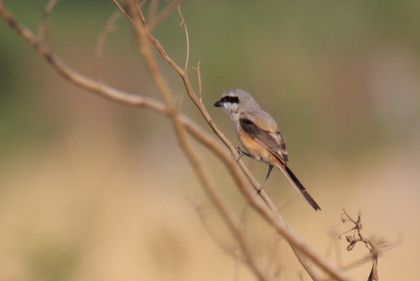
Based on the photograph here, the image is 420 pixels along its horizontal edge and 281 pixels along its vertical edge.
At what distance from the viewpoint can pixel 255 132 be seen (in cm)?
358

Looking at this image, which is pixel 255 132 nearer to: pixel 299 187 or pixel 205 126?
pixel 299 187

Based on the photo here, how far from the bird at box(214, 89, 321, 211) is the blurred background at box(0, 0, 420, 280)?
136 centimetres

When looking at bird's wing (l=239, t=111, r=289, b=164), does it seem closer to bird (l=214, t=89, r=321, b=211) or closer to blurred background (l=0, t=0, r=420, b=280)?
bird (l=214, t=89, r=321, b=211)

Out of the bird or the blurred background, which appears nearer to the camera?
the bird

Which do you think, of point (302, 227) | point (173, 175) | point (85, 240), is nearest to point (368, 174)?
point (302, 227)

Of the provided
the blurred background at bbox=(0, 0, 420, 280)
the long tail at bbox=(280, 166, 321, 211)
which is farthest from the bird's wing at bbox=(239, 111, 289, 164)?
the blurred background at bbox=(0, 0, 420, 280)

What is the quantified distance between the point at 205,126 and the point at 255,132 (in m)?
4.12

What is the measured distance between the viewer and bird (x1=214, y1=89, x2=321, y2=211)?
3.50 m

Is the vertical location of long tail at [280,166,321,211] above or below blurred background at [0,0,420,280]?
below

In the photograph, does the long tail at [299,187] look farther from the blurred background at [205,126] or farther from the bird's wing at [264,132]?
the blurred background at [205,126]

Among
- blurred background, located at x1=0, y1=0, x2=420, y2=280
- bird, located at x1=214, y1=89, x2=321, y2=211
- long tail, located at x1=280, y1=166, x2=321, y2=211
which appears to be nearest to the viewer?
long tail, located at x1=280, y1=166, x2=321, y2=211

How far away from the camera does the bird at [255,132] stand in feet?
11.5

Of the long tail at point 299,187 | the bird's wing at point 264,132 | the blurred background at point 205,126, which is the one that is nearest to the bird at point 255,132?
the bird's wing at point 264,132

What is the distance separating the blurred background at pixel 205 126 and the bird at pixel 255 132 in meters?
1.36
